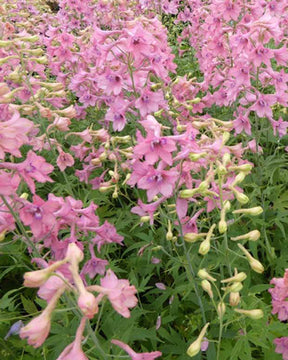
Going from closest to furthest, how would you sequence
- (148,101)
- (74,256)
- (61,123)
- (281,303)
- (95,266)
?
(74,256), (281,303), (95,266), (148,101), (61,123)

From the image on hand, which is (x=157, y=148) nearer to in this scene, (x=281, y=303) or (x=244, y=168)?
(x=244, y=168)

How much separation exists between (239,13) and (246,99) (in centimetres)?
101

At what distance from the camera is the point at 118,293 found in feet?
4.59

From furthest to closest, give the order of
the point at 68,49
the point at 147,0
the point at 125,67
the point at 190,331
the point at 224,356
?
the point at 147,0 < the point at 68,49 < the point at 125,67 < the point at 190,331 < the point at 224,356

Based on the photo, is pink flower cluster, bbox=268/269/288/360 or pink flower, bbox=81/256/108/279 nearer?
pink flower cluster, bbox=268/269/288/360

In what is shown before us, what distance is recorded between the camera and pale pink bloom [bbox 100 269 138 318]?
1390mm

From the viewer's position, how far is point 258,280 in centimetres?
340

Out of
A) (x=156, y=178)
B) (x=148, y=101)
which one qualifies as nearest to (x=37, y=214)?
(x=156, y=178)

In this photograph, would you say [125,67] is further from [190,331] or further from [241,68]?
[190,331]

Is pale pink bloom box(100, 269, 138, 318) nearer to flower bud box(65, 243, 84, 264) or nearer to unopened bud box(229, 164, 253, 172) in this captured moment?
flower bud box(65, 243, 84, 264)

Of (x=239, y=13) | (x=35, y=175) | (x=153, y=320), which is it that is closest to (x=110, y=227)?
(x=35, y=175)

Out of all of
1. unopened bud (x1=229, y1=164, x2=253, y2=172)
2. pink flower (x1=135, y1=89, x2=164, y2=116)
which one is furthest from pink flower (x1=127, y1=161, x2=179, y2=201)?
pink flower (x1=135, y1=89, x2=164, y2=116)

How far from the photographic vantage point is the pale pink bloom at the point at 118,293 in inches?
54.7

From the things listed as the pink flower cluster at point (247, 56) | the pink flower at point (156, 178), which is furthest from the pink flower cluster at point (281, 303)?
Result: the pink flower cluster at point (247, 56)
